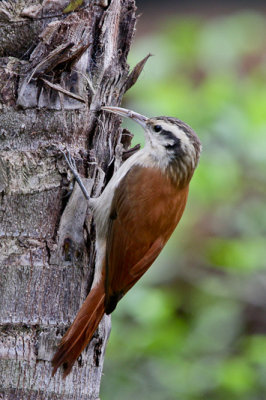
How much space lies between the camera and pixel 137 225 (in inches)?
160

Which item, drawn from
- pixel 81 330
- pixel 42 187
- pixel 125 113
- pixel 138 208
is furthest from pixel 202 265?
pixel 42 187

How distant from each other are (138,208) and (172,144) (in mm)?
539

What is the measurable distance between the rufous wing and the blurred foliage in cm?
161

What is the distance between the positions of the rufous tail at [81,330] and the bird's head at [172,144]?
1.00 meters

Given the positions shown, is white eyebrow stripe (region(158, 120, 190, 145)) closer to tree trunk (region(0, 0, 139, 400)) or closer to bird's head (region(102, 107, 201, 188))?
bird's head (region(102, 107, 201, 188))

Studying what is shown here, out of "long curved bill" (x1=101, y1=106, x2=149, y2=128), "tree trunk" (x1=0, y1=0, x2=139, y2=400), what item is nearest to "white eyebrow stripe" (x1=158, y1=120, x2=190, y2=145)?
"long curved bill" (x1=101, y1=106, x2=149, y2=128)

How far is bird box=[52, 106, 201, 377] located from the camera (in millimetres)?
3775

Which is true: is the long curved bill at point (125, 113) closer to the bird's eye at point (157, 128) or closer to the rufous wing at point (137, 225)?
the bird's eye at point (157, 128)

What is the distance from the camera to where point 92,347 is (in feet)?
12.0

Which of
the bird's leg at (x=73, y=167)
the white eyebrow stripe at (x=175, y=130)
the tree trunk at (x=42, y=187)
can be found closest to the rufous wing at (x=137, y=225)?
the white eyebrow stripe at (x=175, y=130)

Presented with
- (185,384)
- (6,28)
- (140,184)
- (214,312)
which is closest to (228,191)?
(214,312)

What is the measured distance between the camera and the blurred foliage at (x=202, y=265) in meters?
5.72

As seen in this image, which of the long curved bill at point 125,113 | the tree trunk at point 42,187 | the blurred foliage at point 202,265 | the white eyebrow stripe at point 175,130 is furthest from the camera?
the blurred foliage at point 202,265

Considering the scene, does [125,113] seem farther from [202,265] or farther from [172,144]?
[202,265]
